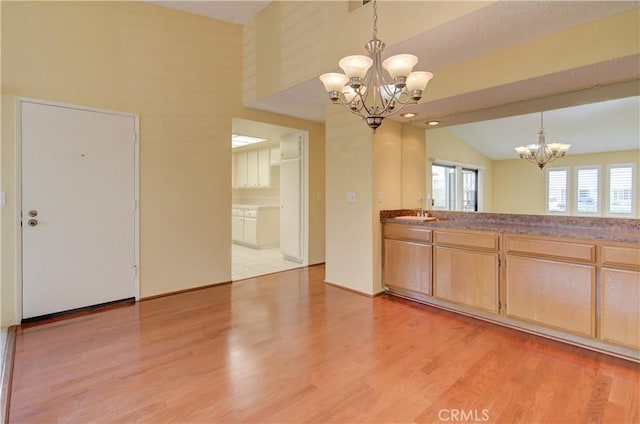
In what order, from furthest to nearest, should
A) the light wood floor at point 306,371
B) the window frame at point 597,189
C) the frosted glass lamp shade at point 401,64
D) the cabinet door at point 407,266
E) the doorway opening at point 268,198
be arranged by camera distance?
the doorway opening at point 268,198 → the cabinet door at point 407,266 → the window frame at point 597,189 → the frosted glass lamp shade at point 401,64 → the light wood floor at point 306,371

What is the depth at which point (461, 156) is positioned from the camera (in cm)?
366

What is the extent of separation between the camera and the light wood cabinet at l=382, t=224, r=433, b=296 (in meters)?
3.33

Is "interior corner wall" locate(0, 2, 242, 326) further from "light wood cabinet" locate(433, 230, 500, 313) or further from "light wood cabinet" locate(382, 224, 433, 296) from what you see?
"light wood cabinet" locate(433, 230, 500, 313)

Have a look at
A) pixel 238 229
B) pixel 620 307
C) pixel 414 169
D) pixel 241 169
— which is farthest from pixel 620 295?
pixel 241 169

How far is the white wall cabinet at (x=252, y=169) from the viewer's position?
6.98m

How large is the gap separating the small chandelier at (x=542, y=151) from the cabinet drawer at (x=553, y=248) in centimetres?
82

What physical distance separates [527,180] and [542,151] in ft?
0.92

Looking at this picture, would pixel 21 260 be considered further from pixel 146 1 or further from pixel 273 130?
pixel 273 130

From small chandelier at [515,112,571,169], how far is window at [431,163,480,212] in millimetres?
529

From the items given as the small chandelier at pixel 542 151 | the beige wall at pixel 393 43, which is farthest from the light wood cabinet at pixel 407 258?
the beige wall at pixel 393 43

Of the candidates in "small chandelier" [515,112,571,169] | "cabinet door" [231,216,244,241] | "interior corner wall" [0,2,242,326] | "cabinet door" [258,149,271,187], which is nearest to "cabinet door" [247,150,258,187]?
"cabinet door" [258,149,271,187]

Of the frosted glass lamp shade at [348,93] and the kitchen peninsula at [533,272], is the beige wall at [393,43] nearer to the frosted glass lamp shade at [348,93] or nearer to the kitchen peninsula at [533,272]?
the frosted glass lamp shade at [348,93]

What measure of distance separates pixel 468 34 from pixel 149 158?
3222 mm

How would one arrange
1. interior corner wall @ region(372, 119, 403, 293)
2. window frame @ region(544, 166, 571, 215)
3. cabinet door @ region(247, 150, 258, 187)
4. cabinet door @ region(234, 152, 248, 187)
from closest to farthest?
window frame @ region(544, 166, 571, 215), interior corner wall @ region(372, 119, 403, 293), cabinet door @ region(247, 150, 258, 187), cabinet door @ region(234, 152, 248, 187)
